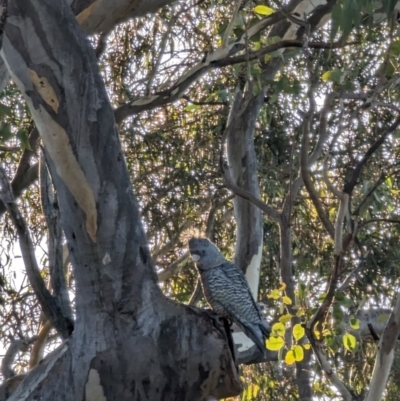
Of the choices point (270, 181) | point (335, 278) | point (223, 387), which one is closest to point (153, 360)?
point (223, 387)

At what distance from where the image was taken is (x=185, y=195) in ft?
15.8

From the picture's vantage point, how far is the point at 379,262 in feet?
15.8

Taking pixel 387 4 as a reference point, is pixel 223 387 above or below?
below

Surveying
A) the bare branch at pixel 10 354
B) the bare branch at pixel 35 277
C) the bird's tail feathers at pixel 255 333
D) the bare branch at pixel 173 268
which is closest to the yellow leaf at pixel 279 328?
the bird's tail feathers at pixel 255 333

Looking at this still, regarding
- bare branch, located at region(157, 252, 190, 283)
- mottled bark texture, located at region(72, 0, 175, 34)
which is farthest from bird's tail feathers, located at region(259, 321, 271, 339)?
bare branch, located at region(157, 252, 190, 283)

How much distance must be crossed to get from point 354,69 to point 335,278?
3.34 feet

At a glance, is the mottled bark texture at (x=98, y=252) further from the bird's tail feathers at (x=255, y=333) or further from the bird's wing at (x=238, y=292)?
the bird's wing at (x=238, y=292)

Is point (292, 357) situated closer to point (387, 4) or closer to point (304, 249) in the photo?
point (387, 4)

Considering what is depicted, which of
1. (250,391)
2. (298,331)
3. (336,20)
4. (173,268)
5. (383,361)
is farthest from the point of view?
(173,268)

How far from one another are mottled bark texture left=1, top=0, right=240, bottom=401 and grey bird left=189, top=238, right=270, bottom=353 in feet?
2.63

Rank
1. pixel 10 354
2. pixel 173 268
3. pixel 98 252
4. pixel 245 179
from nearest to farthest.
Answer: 1. pixel 98 252
2. pixel 10 354
3. pixel 245 179
4. pixel 173 268

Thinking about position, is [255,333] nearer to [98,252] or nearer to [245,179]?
[245,179]

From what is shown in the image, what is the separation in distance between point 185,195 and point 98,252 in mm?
2784

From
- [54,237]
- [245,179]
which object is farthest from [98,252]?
[245,179]
